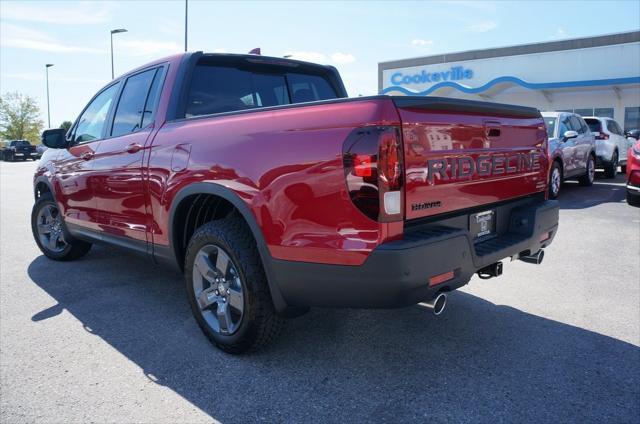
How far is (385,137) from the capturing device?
238cm

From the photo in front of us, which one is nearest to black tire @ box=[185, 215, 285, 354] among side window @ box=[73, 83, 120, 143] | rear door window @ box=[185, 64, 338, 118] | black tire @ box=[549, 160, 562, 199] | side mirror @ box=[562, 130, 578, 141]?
rear door window @ box=[185, 64, 338, 118]

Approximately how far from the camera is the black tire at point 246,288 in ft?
9.65

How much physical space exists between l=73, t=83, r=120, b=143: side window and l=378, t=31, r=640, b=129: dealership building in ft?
66.2

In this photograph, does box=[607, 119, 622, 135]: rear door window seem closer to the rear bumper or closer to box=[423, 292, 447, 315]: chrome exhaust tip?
the rear bumper

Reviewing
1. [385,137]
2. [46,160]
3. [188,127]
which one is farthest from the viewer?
[46,160]

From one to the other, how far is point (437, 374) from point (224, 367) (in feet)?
4.11

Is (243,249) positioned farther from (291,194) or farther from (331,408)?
(331,408)

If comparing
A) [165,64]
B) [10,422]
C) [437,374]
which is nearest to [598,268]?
[437,374]

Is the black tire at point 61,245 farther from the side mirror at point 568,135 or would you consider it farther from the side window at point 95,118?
the side mirror at point 568,135

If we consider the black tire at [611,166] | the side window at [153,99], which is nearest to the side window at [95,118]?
the side window at [153,99]

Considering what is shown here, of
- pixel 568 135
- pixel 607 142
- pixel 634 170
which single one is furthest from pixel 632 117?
pixel 634 170

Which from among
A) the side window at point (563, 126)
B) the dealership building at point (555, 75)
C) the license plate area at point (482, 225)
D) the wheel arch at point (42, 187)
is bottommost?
the license plate area at point (482, 225)

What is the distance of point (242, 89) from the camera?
4.07 metres

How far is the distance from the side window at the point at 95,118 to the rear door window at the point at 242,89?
1267mm
